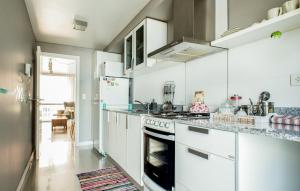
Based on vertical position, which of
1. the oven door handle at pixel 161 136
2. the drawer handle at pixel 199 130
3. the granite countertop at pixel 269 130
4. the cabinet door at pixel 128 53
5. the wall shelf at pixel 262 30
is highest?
the cabinet door at pixel 128 53

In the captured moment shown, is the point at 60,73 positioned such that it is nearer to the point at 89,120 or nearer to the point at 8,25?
the point at 89,120

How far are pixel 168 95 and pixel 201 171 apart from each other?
4.97 ft

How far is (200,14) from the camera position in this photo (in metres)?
1.92

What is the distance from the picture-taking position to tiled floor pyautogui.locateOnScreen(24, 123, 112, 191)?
91.6 inches

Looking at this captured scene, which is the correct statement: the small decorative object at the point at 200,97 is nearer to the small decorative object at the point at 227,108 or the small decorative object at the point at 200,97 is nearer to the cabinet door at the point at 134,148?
the small decorative object at the point at 227,108

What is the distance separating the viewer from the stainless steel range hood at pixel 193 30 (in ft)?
5.97

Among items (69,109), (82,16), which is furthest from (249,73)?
(69,109)

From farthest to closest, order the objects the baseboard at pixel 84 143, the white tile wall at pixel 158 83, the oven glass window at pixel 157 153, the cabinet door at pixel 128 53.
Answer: the baseboard at pixel 84 143 < the cabinet door at pixel 128 53 < the white tile wall at pixel 158 83 < the oven glass window at pixel 157 153

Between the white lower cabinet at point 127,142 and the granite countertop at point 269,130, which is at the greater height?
the granite countertop at point 269,130

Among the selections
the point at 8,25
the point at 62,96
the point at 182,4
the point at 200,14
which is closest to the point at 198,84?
the point at 200,14

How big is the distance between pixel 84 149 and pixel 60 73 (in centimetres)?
638

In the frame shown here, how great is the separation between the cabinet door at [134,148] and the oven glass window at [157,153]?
0.68 ft

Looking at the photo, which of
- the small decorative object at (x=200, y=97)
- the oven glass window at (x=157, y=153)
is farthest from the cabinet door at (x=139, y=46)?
the oven glass window at (x=157, y=153)

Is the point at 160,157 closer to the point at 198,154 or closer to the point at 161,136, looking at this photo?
the point at 161,136
